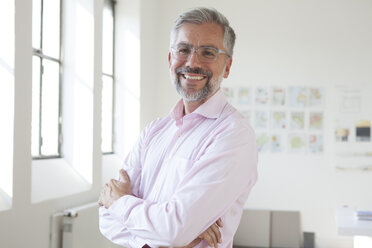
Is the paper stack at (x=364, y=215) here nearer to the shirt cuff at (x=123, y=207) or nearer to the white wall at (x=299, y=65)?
the white wall at (x=299, y=65)

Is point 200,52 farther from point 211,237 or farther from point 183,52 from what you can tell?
point 211,237

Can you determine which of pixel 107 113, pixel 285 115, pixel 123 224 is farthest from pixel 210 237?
pixel 285 115

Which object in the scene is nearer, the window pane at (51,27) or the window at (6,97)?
the window at (6,97)

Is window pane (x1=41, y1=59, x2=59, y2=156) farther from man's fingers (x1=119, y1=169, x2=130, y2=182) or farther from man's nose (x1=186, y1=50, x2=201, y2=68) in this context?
man's nose (x1=186, y1=50, x2=201, y2=68)

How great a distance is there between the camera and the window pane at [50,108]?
4484 mm

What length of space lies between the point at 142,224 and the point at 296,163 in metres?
4.96

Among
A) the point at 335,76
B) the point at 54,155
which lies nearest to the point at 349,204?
the point at 335,76

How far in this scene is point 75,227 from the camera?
4.15 meters

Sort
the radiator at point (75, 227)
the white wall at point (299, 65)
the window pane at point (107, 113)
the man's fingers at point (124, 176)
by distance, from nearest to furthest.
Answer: the man's fingers at point (124, 176), the radiator at point (75, 227), the window pane at point (107, 113), the white wall at point (299, 65)

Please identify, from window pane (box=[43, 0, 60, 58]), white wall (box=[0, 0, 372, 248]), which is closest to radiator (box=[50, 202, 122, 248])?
window pane (box=[43, 0, 60, 58])

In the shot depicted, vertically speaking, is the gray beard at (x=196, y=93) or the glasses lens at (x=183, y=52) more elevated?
the glasses lens at (x=183, y=52)

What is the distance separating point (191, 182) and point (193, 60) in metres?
0.44

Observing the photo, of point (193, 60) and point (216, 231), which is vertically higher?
point (193, 60)

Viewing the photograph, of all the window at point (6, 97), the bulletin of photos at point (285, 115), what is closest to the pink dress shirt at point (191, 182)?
the window at point (6, 97)
